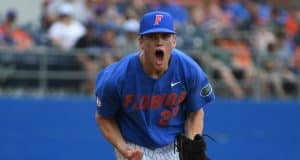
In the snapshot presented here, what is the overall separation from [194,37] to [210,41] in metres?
0.26

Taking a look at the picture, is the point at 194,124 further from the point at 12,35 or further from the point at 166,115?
the point at 12,35

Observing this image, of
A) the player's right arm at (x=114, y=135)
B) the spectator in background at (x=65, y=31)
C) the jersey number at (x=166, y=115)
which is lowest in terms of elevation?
the player's right arm at (x=114, y=135)

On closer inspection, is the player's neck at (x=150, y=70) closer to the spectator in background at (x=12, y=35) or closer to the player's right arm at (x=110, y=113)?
the player's right arm at (x=110, y=113)

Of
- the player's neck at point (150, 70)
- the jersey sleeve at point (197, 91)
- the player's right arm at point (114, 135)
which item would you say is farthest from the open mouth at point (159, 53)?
the player's right arm at point (114, 135)

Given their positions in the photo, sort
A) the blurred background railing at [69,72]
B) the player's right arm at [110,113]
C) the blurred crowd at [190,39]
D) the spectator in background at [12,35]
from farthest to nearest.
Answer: the blurred crowd at [190,39] → the spectator in background at [12,35] → the blurred background railing at [69,72] → the player's right arm at [110,113]

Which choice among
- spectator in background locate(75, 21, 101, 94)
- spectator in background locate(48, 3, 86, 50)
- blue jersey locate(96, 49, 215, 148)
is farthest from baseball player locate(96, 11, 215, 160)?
spectator in background locate(48, 3, 86, 50)

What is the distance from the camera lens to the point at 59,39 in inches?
538

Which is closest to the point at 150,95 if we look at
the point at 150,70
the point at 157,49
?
the point at 150,70

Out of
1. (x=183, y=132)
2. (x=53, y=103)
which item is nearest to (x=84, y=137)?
(x=53, y=103)

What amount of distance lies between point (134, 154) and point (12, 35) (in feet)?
21.4

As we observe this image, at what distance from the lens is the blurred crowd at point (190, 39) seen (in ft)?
44.7

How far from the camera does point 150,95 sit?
308 inches

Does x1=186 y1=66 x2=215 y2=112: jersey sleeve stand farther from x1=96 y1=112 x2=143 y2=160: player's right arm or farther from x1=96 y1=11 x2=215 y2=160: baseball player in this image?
x1=96 y1=112 x2=143 y2=160: player's right arm

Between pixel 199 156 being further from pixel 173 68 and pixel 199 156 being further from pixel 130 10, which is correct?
pixel 130 10
